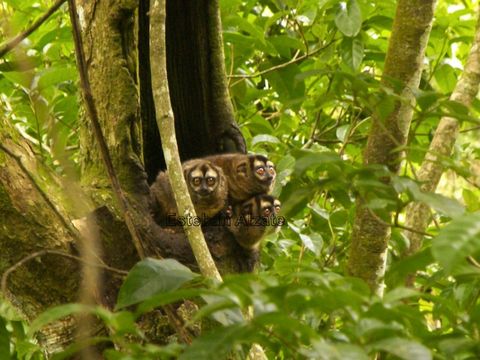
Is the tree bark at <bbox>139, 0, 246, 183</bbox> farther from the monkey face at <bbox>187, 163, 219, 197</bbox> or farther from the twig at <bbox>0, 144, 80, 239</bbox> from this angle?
the twig at <bbox>0, 144, 80, 239</bbox>

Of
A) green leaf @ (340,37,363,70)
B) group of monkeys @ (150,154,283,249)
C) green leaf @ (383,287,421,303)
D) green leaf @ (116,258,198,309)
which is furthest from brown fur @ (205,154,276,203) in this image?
green leaf @ (383,287,421,303)

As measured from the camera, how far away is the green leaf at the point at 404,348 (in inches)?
52.6

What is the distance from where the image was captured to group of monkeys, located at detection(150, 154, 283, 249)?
3.20m

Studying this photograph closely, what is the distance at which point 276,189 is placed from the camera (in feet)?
11.8

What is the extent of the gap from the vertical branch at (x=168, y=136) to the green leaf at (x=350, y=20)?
1215 millimetres

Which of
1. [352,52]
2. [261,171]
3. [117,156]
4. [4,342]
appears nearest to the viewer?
[4,342]

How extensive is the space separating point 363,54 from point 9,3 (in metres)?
1.92

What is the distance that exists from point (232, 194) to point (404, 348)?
2449mm

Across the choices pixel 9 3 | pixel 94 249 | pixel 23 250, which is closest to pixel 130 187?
pixel 94 249

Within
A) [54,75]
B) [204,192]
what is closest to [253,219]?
[204,192]

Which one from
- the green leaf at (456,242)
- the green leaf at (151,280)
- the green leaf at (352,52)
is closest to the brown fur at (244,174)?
the green leaf at (352,52)

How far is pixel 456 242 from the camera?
53.6 inches

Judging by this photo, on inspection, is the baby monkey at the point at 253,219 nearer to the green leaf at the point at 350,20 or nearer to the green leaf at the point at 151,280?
the green leaf at the point at 350,20

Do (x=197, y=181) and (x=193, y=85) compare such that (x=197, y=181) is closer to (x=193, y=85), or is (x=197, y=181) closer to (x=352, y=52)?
(x=193, y=85)
